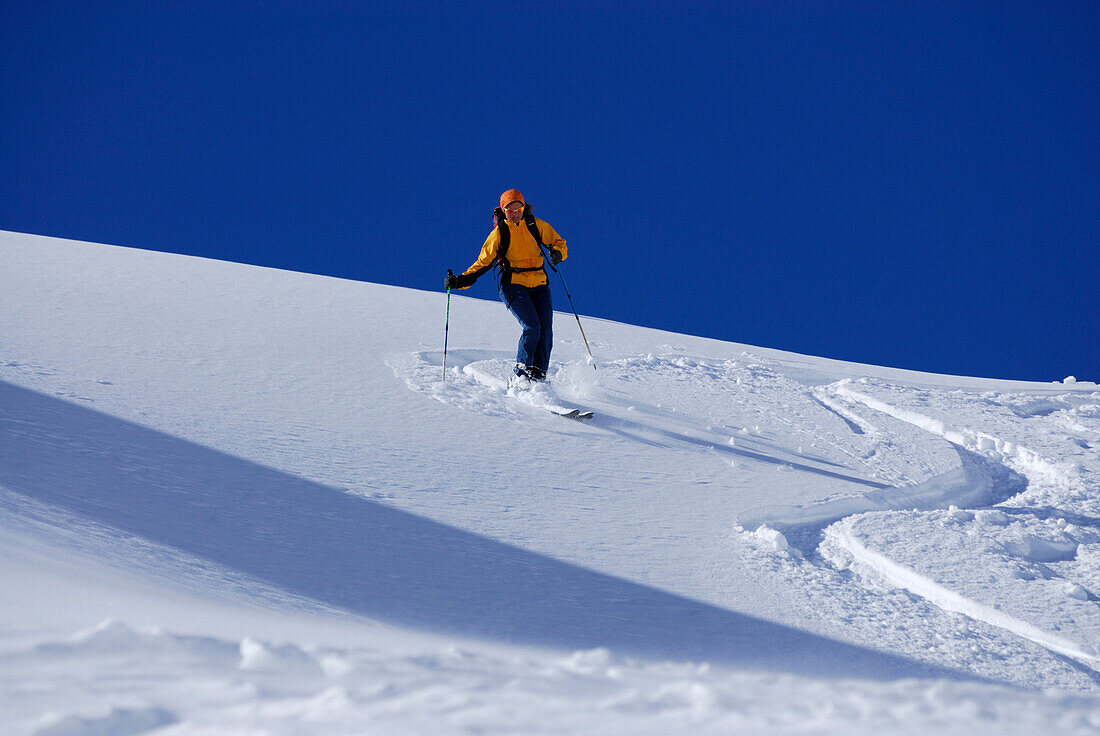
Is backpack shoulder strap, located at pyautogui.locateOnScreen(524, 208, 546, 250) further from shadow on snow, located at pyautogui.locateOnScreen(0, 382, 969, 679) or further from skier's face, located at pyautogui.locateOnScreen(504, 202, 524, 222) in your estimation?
shadow on snow, located at pyautogui.locateOnScreen(0, 382, 969, 679)

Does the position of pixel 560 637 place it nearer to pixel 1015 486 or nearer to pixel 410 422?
pixel 410 422

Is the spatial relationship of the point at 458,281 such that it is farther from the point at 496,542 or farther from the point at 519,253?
the point at 496,542

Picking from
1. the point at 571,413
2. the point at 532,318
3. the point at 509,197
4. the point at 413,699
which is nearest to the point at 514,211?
the point at 509,197

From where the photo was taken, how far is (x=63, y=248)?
1200cm

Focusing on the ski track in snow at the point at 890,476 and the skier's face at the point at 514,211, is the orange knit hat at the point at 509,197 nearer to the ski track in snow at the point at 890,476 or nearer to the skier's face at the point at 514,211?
the skier's face at the point at 514,211

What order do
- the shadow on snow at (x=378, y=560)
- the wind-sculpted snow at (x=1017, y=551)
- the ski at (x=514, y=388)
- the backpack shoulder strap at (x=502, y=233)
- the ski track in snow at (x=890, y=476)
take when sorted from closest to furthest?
the shadow on snow at (x=378, y=560)
the wind-sculpted snow at (x=1017, y=551)
the ski track in snow at (x=890, y=476)
the ski at (x=514, y=388)
the backpack shoulder strap at (x=502, y=233)

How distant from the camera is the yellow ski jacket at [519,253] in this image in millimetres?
7233

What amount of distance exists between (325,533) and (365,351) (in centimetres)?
458

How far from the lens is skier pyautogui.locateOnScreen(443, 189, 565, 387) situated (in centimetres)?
722

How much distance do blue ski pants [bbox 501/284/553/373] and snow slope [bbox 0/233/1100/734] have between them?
0.40m

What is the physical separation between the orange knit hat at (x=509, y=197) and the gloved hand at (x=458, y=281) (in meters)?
0.75

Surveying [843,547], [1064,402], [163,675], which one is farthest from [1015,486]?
[163,675]

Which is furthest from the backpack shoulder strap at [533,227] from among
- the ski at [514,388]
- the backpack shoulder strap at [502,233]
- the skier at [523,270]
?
the ski at [514,388]

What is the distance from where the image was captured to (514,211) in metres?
7.22
